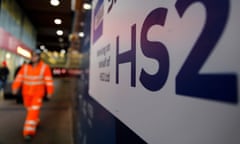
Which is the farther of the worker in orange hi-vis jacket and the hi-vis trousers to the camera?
the worker in orange hi-vis jacket

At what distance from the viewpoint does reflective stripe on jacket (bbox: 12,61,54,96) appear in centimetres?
320

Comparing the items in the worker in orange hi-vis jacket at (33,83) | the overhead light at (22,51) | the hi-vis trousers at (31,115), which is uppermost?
the overhead light at (22,51)

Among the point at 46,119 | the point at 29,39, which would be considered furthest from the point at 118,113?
the point at 29,39

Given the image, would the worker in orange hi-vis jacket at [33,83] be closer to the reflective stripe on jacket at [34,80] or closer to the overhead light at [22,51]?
the reflective stripe on jacket at [34,80]

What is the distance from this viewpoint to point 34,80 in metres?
3.21

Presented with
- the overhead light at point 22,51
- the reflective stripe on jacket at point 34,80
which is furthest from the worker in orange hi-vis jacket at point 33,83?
the overhead light at point 22,51

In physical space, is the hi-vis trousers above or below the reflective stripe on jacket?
below

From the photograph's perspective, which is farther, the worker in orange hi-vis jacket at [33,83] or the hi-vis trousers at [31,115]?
the worker in orange hi-vis jacket at [33,83]

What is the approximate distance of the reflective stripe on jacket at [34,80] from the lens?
10.5ft

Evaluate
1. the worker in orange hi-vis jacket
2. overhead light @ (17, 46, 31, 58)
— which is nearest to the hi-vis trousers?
the worker in orange hi-vis jacket

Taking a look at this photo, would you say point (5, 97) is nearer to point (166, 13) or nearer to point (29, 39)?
point (29, 39)

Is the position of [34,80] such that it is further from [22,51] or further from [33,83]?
[22,51]

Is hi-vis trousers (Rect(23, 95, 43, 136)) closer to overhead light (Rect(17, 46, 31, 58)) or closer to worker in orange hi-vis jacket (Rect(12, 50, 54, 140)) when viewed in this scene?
worker in orange hi-vis jacket (Rect(12, 50, 54, 140))

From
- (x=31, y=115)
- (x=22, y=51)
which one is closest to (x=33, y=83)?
(x=31, y=115)
